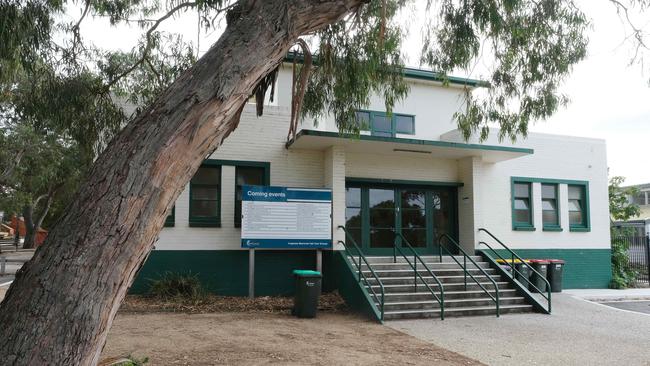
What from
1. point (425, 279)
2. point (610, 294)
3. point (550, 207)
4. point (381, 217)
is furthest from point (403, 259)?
point (610, 294)

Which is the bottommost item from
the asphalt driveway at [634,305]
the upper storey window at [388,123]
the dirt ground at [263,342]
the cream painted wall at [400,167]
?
the asphalt driveway at [634,305]

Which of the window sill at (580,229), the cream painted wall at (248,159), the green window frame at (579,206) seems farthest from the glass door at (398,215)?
the green window frame at (579,206)

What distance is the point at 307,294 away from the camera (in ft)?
35.4

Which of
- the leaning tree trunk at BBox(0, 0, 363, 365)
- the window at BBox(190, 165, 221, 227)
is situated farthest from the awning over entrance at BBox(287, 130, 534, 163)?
the leaning tree trunk at BBox(0, 0, 363, 365)

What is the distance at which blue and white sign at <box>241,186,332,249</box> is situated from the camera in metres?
12.5

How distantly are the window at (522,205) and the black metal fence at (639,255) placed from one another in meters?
4.89

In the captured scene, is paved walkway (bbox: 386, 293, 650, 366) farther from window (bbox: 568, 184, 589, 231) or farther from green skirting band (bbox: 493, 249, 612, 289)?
window (bbox: 568, 184, 589, 231)

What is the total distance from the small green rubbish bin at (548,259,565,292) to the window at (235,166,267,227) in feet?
Answer: 27.9

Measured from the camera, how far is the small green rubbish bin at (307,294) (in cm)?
1077

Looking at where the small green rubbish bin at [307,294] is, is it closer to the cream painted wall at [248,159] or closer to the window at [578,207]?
the cream painted wall at [248,159]

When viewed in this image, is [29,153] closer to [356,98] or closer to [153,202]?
[356,98]

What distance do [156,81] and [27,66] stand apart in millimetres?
3957

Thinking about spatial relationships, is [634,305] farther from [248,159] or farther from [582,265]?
[248,159]

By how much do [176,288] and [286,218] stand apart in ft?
10.0
